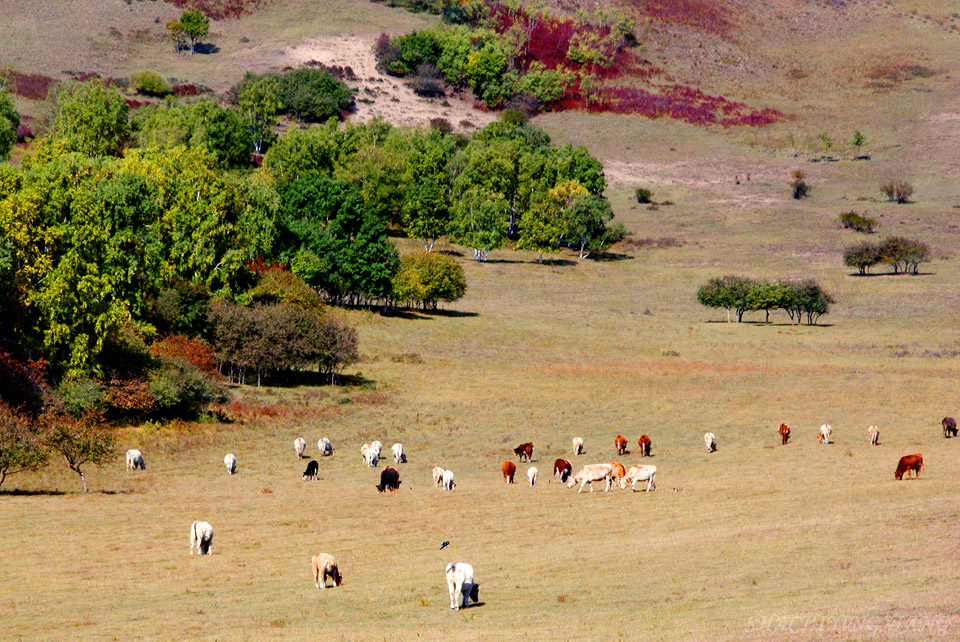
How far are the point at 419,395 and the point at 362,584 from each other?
3832 centimetres

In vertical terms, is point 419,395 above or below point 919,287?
below

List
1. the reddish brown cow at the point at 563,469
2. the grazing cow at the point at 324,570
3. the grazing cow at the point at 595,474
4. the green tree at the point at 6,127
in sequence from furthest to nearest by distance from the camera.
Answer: the green tree at the point at 6,127 < the reddish brown cow at the point at 563,469 < the grazing cow at the point at 595,474 < the grazing cow at the point at 324,570

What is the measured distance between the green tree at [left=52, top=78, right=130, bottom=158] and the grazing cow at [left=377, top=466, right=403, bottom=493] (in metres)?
95.3

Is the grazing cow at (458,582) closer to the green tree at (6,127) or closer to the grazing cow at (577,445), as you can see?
the grazing cow at (577,445)

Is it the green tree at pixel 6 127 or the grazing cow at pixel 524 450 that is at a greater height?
the green tree at pixel 6 127

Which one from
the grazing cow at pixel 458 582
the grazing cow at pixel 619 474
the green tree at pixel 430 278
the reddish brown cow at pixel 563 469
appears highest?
the green tree at pixel 430 278

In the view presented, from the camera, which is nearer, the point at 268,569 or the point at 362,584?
the point at 362,584

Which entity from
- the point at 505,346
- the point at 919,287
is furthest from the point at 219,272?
the point at 919,287

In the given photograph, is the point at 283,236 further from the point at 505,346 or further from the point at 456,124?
the point at 456,124

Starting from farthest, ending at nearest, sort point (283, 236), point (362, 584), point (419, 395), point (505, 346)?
1. point (283, 236)
2. point (505, 346)
3. point (419, 395)
4. point (362, 584)

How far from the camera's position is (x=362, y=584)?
2706 centimetres

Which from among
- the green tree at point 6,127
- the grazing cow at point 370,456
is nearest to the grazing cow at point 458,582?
the grazing cow at point 370,456

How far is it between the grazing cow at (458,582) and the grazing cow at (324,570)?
3.97 metres

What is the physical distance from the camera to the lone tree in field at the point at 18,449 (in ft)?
131
